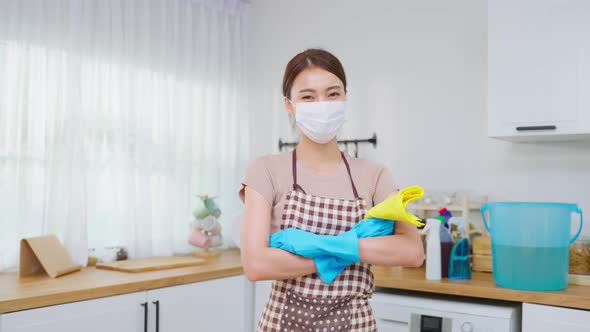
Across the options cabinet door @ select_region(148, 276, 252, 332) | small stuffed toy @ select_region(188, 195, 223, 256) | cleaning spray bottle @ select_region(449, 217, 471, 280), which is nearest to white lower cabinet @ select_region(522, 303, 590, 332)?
cleaning spray bottle @ select_region(449, 217, 471, 280)

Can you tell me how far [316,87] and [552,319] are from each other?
4.38 ft

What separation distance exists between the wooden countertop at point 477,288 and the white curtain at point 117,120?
133 centimetres

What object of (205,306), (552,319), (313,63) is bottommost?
(205,306)

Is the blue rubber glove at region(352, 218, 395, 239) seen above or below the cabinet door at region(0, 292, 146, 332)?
above

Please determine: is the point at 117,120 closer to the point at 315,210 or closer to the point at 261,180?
the point at 261,180

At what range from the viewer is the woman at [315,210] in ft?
4.50

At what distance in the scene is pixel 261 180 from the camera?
56.5 inches

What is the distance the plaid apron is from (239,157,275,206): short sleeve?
0.16 ft

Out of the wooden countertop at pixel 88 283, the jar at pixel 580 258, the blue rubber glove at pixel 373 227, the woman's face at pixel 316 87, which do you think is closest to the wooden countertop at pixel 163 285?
the wooden countertop at pixel 88 283

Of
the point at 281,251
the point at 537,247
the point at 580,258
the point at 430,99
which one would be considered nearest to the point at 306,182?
the point at 281,251

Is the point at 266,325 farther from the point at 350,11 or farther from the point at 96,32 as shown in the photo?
the point at 350,11

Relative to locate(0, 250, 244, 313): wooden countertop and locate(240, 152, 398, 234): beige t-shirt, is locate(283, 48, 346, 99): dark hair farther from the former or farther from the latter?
locate(0, 250, 244, 313): wooden countertop

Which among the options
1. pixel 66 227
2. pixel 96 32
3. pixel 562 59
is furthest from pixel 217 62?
pixel 562 59

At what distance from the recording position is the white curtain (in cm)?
258
